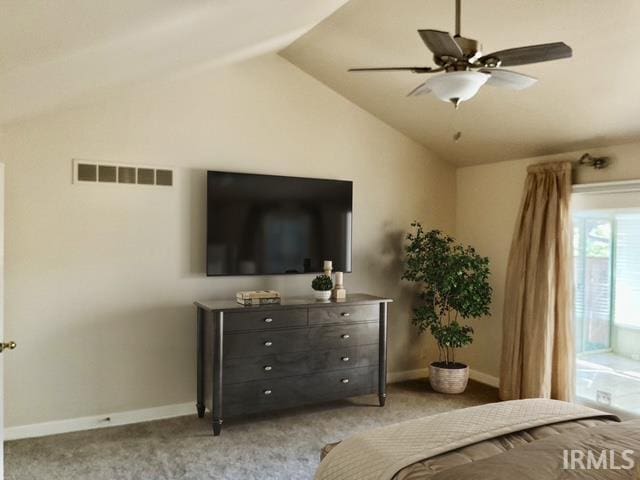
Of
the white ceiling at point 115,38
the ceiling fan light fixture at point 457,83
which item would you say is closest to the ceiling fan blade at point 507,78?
the ceiling fan light fixture at point 457,83

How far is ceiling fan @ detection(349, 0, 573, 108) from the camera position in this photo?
7.06ft

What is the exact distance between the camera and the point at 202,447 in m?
3.45

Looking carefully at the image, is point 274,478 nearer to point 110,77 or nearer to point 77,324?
point 77,324

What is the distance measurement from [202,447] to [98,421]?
908mm

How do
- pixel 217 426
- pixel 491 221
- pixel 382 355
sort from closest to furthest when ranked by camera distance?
pixel 217 426
pixel 382 355
pixel 491 221

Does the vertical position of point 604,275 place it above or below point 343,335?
above

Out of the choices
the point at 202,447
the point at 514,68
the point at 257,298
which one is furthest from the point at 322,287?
the point at 514,68

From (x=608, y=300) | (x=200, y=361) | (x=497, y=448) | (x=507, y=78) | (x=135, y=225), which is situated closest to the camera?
(x=497, y=448)

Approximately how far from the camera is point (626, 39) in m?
2.88

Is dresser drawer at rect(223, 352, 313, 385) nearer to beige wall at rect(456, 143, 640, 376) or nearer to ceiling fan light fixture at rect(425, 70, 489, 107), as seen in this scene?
beige wall at rect(456, 143, 640, 376)

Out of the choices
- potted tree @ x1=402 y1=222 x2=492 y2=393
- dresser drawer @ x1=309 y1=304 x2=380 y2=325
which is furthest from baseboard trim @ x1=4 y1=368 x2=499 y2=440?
potted tree @ x1=402 y1=222 x2=492 y2=393

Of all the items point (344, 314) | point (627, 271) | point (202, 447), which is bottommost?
point (202, 447)

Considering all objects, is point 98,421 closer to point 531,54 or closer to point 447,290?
point 447,290

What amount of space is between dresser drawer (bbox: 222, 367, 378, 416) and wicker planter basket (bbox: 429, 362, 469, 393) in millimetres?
742
